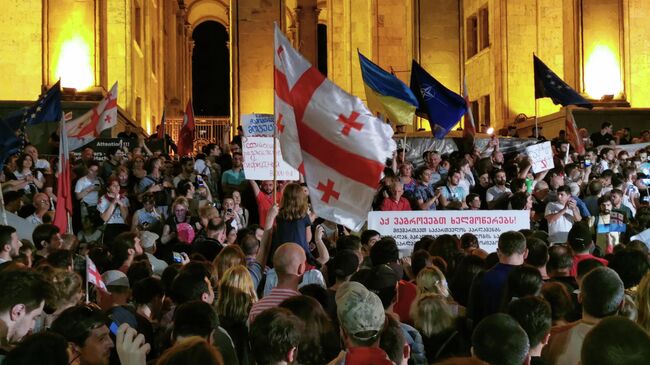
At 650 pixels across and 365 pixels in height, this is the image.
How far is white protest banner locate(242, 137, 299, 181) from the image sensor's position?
1617cm

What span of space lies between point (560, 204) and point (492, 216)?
209 cm

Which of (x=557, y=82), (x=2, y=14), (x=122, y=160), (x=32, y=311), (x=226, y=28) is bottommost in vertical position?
(x=32, y=311)

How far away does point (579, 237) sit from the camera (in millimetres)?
9641

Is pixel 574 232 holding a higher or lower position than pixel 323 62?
lower

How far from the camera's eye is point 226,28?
68.4m

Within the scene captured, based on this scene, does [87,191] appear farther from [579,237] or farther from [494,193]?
[579,237]

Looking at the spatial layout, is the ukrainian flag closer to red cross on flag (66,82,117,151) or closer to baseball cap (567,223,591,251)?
red cross on flag (66,82,117,151)

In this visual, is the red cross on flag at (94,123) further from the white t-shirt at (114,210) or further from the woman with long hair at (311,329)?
the woman with long hair at (311,329)

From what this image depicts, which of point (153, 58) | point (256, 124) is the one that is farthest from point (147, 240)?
point (153, 58)

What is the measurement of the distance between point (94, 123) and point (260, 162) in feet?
18.1

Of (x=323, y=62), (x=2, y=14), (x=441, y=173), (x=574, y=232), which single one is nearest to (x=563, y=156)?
(x=441, y=173)

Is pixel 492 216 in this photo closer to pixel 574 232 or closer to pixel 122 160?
pixel 574 232

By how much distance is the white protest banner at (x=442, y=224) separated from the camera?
13.5 meters

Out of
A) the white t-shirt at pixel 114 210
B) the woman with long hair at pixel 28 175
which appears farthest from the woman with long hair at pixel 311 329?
the woman with long hair at pixel 28 175
